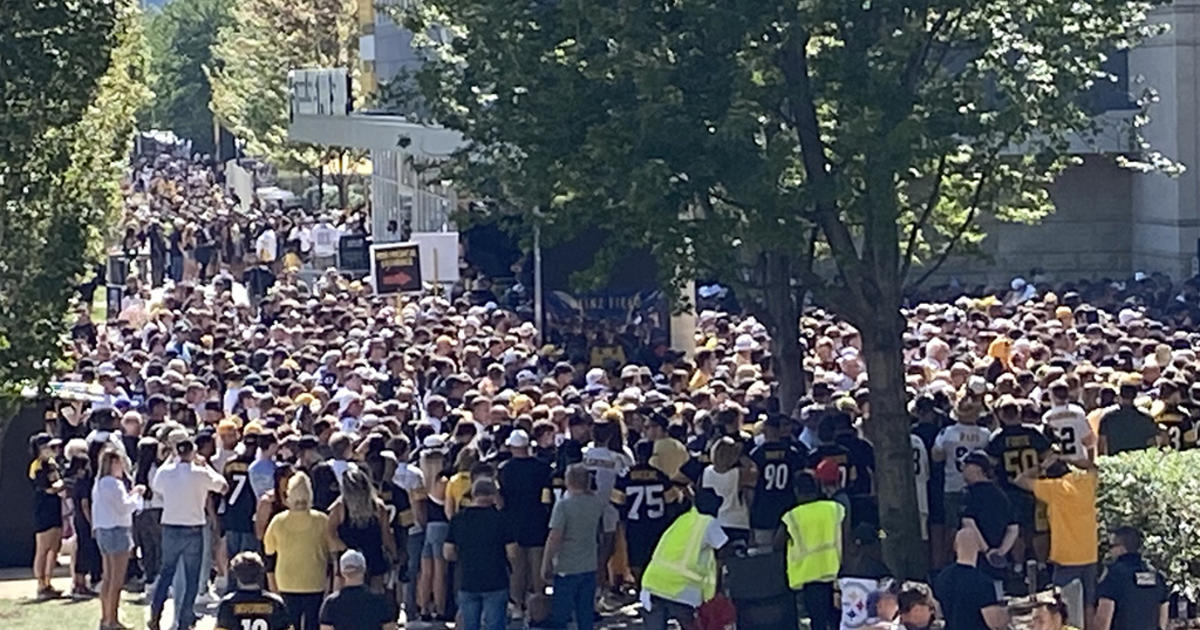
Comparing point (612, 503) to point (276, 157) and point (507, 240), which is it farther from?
point (276, 157)

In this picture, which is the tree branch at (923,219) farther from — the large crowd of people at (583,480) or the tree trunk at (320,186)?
the tree trunk at (320,186)

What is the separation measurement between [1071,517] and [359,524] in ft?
14.6

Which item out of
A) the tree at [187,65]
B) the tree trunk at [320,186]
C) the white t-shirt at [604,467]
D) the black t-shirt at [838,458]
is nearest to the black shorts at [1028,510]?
the black t-shirt at [838,458]

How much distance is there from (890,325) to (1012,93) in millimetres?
1925

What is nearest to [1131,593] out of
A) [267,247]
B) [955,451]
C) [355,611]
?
[955,451]

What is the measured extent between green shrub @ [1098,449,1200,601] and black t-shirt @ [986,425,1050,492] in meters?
0.51

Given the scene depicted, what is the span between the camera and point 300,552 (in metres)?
14.4

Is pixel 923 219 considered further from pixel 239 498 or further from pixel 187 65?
pixel 187 65

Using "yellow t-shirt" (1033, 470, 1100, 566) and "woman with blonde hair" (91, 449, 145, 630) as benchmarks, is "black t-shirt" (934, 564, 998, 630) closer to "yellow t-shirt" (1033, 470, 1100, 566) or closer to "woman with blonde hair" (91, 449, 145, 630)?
"yellow t-shirt" (1033, 470, 1100, 566)

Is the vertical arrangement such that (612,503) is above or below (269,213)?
below

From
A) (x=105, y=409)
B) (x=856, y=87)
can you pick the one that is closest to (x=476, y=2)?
(x=856, y=87)

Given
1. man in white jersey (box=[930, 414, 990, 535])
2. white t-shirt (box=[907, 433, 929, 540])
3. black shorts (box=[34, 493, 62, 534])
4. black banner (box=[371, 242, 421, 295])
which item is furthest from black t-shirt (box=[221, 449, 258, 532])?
black banner (box=[371, 242, 421, 295])

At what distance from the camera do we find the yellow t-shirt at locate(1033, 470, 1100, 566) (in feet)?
47.3

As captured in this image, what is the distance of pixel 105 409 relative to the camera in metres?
18.3
